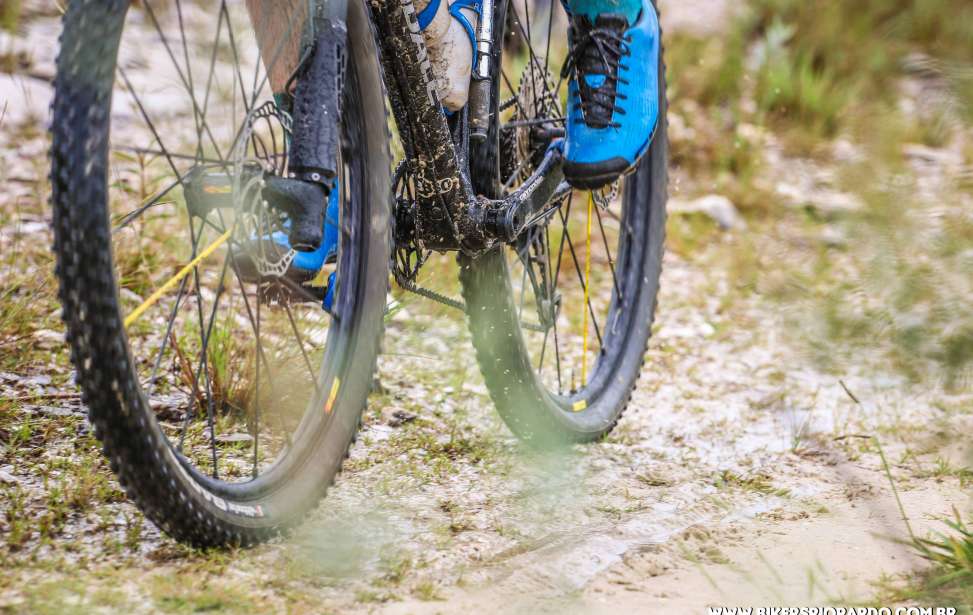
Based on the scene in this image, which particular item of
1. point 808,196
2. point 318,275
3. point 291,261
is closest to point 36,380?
point 318,275

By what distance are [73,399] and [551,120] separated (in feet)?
3.73

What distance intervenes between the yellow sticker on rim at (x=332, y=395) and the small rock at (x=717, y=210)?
2.81 m

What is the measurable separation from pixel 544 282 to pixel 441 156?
55 cm

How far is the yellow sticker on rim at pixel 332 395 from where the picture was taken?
5.19 feet

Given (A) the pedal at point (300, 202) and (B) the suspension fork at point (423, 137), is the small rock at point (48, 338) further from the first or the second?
(A) the pedal at point (300, 202)

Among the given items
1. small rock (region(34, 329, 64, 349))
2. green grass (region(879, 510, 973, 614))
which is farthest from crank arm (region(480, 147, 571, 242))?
Answer: small rock (region(34, 329, 64, 349))

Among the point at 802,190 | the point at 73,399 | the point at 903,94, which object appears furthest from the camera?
the point at 903,94

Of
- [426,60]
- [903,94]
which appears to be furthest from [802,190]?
[426,60]

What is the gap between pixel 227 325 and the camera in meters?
2.28

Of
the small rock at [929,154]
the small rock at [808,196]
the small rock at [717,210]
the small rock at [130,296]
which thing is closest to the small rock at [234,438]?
the small rock at [130,296]

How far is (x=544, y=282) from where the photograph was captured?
222 centimetres

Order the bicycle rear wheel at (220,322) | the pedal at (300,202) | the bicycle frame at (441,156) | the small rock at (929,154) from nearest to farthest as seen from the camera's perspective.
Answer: the bicycle rear wheel at (220,322)
the pedal at (300,202)
the bicycle frame at (441,156)
the small rock at (929,154)

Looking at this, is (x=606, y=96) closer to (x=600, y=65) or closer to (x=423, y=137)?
(x=600, y=65)

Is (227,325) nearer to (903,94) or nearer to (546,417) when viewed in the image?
(546,417)
